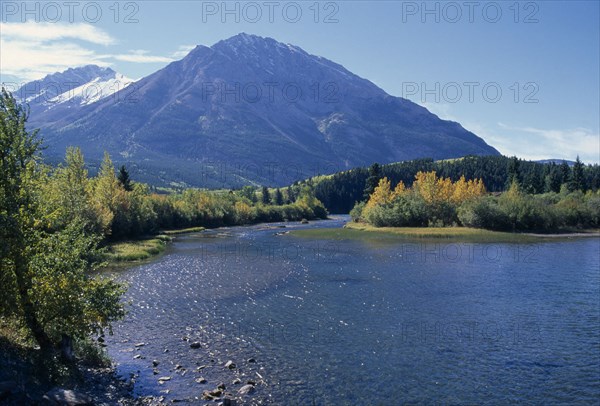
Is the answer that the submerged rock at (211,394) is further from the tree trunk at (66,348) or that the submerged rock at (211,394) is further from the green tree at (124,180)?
the green tree at (124,180)

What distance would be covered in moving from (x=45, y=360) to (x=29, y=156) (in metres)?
11.5

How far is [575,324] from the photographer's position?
1580 inches

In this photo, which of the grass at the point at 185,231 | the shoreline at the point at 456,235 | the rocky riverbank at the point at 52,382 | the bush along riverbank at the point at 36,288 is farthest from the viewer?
the grass at the point at 185,231

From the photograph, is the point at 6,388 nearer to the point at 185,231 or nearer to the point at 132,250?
the point at 132,250

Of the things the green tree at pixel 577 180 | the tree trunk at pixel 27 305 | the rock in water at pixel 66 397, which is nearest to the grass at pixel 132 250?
the tree trunk at pixel 27 305

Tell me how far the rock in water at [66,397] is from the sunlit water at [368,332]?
4.11 m

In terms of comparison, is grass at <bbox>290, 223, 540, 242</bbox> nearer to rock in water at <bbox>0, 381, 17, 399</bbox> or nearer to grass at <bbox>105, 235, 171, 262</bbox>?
grass at <bbox>105, 235, 171, 262</bbox>

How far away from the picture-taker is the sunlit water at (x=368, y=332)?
27.3m

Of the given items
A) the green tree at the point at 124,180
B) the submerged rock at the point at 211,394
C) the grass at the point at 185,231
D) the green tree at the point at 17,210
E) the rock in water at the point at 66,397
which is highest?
the green tree at the point at 124,180

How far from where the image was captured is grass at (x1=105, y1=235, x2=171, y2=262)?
3017 inches

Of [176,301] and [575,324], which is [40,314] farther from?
[575,324]

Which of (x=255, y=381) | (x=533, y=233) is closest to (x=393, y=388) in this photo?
(x=255, y=381)

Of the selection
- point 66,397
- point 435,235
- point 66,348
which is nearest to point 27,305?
point 66,348

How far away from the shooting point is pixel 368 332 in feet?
124
